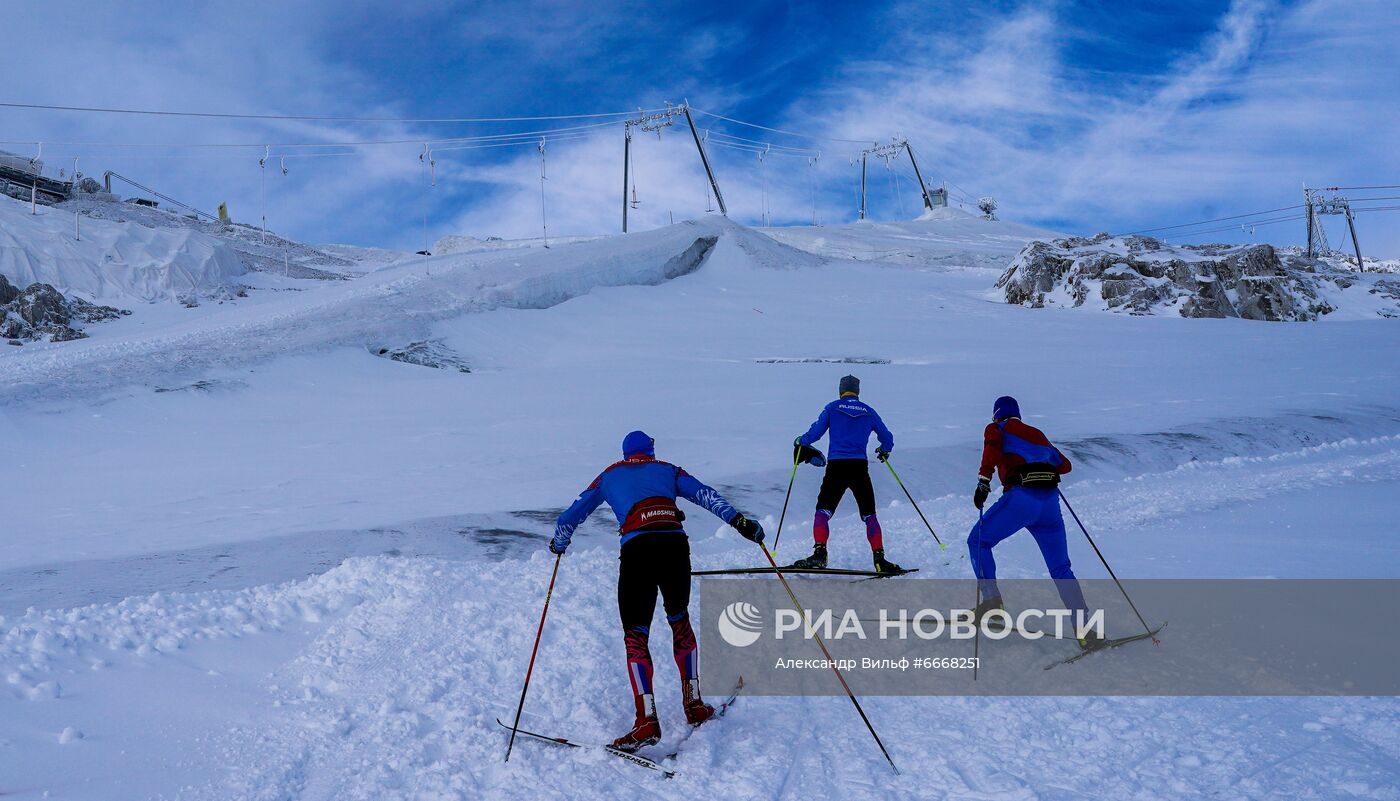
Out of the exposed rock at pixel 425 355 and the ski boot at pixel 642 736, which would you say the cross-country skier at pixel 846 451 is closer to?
the ski boot at pixel 642 736

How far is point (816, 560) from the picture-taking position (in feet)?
26.3

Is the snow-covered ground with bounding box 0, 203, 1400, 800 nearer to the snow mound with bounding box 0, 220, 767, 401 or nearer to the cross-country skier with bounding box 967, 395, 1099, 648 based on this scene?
the snow mound with bounding box 0, 220, 767, 401

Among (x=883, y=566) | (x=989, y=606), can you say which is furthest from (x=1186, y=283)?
(x=989, y=606)

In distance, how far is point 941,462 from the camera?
1289 centimetres

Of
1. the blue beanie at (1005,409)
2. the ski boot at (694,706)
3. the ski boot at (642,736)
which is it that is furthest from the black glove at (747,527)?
the blue beanie at (1005,409)

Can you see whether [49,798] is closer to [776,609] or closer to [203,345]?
[776,609]

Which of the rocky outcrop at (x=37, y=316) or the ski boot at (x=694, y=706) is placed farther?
the rocky outcrop at (x=37, y=316)

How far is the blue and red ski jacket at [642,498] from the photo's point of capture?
4836mm

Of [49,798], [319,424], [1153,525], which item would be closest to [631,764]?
[49,798]

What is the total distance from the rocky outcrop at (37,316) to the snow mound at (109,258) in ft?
9.08

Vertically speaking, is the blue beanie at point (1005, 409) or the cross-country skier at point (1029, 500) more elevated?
the blue beanie at point (1005, 409)

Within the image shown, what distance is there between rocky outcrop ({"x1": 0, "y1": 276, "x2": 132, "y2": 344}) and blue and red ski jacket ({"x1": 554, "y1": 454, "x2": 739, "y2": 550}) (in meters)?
26.5

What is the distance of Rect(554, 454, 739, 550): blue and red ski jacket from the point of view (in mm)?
4836

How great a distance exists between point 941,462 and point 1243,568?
5.49m
